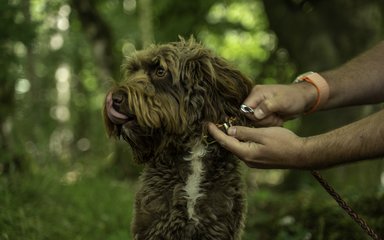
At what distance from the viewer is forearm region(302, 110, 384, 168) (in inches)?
124

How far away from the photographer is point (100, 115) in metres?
11.6

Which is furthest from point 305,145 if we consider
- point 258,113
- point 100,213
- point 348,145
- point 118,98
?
point 100,213

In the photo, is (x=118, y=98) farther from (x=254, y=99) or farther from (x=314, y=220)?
(x=314, y=220)

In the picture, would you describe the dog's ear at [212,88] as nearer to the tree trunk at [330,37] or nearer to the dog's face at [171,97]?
the dog's face at [171,97]

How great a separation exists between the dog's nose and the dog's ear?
1.54 feet

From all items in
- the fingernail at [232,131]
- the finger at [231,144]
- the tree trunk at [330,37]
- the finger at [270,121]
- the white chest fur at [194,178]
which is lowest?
the tree trunk at [330,37]

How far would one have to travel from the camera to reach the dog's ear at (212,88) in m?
3.69

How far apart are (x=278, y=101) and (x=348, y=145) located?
86 cm

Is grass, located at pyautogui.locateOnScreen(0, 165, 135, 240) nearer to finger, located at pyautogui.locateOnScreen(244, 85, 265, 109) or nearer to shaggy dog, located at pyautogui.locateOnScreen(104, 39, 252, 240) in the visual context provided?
shaggy dog, located at pyautogui.locateOnScreen(104, 39, 252, 240)

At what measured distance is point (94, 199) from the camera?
7523 mm

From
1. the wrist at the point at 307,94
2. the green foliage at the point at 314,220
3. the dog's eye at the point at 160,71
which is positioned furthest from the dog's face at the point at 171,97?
the green foliage at the point at 314,220

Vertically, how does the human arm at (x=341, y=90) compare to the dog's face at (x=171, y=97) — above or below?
below

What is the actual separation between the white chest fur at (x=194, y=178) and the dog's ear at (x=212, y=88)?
8.3 inches

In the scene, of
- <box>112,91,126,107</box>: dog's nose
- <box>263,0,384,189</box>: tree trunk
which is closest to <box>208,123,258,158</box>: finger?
<box>112,91,126,107</box>: dog's nose
